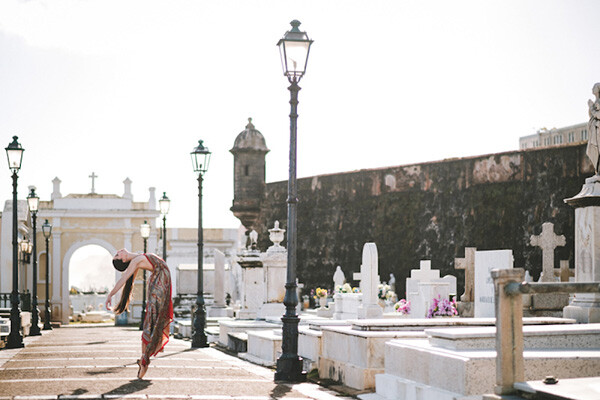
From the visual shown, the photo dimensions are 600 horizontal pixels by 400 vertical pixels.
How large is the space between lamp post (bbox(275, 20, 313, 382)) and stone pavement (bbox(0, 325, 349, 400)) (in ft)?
1.01

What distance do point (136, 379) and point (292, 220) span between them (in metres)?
2.83

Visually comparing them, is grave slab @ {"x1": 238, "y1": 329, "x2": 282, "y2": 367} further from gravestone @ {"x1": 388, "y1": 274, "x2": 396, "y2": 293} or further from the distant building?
the distant building

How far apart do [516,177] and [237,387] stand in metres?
23.2

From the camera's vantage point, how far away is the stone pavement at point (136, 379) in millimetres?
9859

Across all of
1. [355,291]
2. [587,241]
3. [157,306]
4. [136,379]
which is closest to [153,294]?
[157,306]

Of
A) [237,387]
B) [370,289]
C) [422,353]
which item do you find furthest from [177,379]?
[370,289]

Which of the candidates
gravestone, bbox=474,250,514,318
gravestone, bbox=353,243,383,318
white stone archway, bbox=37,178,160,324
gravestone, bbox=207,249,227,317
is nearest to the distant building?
white stone archway, bbox=37,178,160,324

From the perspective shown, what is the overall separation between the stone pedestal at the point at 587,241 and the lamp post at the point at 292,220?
3898 millimetres

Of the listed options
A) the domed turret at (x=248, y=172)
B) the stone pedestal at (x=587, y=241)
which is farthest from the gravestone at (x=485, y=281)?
the domed turret at (x=248, y=172)

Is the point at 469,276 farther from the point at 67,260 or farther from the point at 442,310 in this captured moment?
the point at 67,260

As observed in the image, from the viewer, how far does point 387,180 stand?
131 feet

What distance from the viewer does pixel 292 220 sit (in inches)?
471

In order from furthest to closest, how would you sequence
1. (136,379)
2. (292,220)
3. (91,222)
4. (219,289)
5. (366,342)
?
(91,222), (219,289), (292,220), (136,379), (366,342)

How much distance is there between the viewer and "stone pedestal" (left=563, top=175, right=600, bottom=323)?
497 inches
